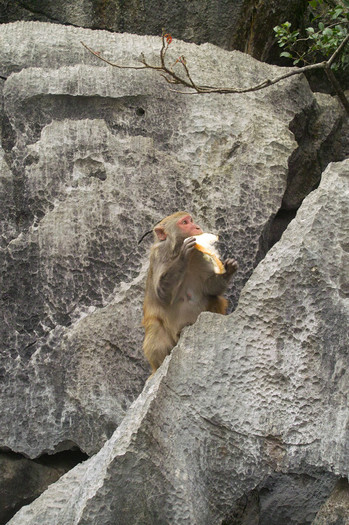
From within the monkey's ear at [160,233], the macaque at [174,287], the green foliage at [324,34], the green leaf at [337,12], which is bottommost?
the macaque at [174,287]

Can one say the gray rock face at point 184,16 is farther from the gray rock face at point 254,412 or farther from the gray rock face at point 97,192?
the gray rock face at point 254,412

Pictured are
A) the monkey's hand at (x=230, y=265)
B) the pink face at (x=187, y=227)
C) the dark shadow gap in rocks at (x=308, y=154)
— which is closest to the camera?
the monkey's hand at (x=230, y=265)

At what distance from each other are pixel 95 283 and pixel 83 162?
91cm

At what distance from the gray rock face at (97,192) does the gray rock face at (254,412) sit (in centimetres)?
110

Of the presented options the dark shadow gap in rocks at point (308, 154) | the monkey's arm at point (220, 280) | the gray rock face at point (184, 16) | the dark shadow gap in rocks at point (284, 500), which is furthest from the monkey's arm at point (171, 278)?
the gray rock face at point (184, 16)

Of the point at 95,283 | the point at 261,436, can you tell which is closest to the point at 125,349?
the point at 95,283

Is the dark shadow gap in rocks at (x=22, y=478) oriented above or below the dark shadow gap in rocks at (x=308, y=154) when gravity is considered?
below

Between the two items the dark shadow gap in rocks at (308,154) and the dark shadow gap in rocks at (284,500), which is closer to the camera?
the dark shadow gap in rocks at (284,500)

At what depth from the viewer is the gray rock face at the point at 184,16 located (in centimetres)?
686

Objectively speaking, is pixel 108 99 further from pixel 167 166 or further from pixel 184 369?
pixel 184 369

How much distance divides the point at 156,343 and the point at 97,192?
1285 mm

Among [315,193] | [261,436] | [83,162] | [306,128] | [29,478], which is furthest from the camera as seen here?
[306,128]

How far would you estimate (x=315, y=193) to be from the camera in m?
4.16

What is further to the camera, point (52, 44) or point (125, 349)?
point (52, 44)
